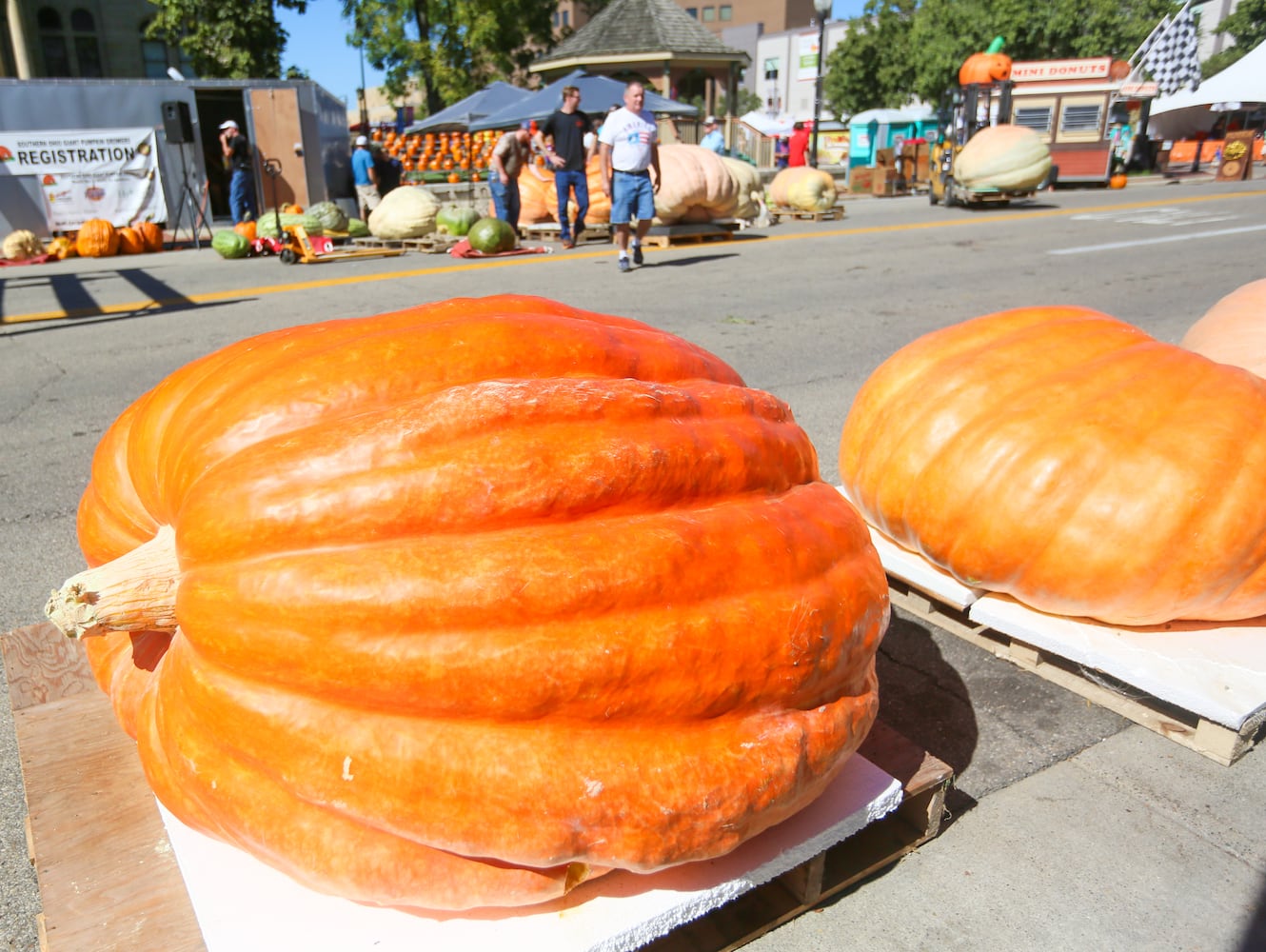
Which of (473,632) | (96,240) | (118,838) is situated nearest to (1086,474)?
(473,632)

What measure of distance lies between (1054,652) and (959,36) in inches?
1913

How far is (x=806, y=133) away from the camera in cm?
2906

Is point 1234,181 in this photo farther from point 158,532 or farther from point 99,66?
point 99,66

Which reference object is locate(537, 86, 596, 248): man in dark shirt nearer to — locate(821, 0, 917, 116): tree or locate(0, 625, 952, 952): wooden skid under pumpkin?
locate(0, 625, 952, 952): wooden skid under pumpkin

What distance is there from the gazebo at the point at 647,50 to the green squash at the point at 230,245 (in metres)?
26.0

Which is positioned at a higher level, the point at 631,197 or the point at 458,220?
the point at 631,197

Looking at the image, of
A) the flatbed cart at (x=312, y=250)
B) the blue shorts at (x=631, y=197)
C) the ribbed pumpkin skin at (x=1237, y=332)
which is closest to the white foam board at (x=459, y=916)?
the ribbed pumpkin skin at (x=1237, y=332)

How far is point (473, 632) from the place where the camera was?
1362 millimetres

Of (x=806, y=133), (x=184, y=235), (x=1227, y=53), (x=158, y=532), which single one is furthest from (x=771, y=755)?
(x=1227, y=53)

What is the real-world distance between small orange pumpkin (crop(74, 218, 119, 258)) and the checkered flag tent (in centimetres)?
4301

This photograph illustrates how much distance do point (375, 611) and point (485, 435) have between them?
1.13 feet

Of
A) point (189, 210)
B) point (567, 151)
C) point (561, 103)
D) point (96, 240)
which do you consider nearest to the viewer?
point (567, 151)

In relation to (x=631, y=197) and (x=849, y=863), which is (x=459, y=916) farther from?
(x=631, y=197)

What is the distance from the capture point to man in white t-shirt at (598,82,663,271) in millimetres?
10695
